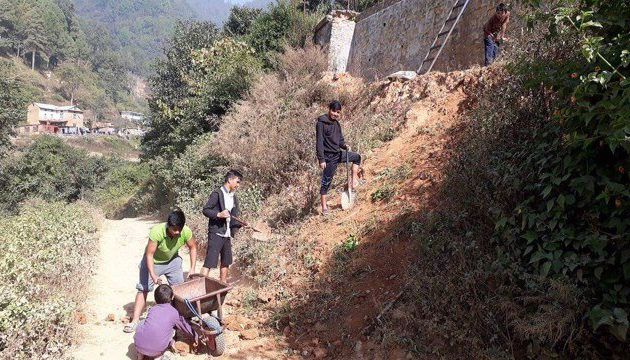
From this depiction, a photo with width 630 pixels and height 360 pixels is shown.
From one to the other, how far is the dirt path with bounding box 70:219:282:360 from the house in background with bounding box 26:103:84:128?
66291 mm

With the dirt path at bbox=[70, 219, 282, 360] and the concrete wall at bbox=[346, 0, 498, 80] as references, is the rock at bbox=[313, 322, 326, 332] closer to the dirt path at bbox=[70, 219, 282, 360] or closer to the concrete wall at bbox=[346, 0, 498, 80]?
the dirt path at bbox=[70, 219, 282, 360]

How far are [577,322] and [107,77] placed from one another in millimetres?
113237

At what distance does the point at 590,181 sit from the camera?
3074 mm

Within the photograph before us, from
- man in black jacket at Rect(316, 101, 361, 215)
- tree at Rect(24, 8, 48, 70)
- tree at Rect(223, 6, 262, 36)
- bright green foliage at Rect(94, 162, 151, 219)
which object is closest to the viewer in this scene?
man in black jacket at Rect(316, 101, 361, 215)

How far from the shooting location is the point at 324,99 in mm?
12172

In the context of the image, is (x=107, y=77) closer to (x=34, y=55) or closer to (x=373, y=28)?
(x=34, y=55)

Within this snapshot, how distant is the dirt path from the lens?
456 cm

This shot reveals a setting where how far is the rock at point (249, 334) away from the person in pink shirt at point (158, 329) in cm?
85

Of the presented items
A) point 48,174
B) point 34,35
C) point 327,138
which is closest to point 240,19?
point 48,174

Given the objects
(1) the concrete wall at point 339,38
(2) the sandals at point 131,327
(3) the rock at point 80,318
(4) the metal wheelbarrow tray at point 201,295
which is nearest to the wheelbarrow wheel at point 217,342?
(4) the metal wheelbarrow tray at point 201,295

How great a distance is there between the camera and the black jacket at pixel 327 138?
6191 millimetres

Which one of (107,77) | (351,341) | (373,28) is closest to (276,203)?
(351,341)

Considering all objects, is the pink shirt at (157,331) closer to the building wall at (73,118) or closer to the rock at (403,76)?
the rock at (403,76)

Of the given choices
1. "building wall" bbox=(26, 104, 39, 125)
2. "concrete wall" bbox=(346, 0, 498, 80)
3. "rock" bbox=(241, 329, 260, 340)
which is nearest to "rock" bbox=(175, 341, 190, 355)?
"rock" bbox=(241, 329, 260, 340)
